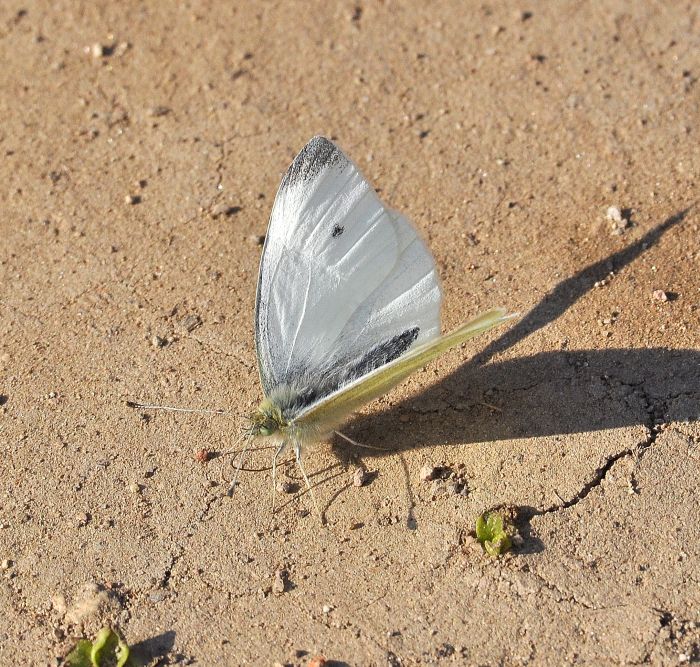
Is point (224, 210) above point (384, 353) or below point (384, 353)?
above

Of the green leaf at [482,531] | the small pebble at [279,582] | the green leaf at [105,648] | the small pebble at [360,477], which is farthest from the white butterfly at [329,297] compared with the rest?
the green leaf at [105,648]

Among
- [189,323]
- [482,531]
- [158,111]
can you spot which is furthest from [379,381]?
[158,111]

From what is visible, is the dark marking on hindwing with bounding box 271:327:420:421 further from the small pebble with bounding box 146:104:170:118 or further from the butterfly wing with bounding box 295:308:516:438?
the small pebble with bounding box 146:104:170:118

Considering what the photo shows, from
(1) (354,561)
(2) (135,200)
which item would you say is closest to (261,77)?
(2) (135,200)

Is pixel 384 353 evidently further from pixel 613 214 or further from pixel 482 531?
pixel 613 214

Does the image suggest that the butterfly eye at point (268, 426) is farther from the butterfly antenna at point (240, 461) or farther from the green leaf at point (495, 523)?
the green leaf at point (495, 523)

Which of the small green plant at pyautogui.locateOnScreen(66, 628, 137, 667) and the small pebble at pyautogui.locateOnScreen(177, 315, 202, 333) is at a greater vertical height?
the small pebble at pyautogui.locateOnScreen(177, 315, 202, 333)

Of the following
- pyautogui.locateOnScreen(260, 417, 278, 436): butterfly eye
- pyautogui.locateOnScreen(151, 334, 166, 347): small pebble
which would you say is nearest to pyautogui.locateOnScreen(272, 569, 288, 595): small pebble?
pyautogui.locateOnScreen(260, 417, 278, 436): butterfly eye
